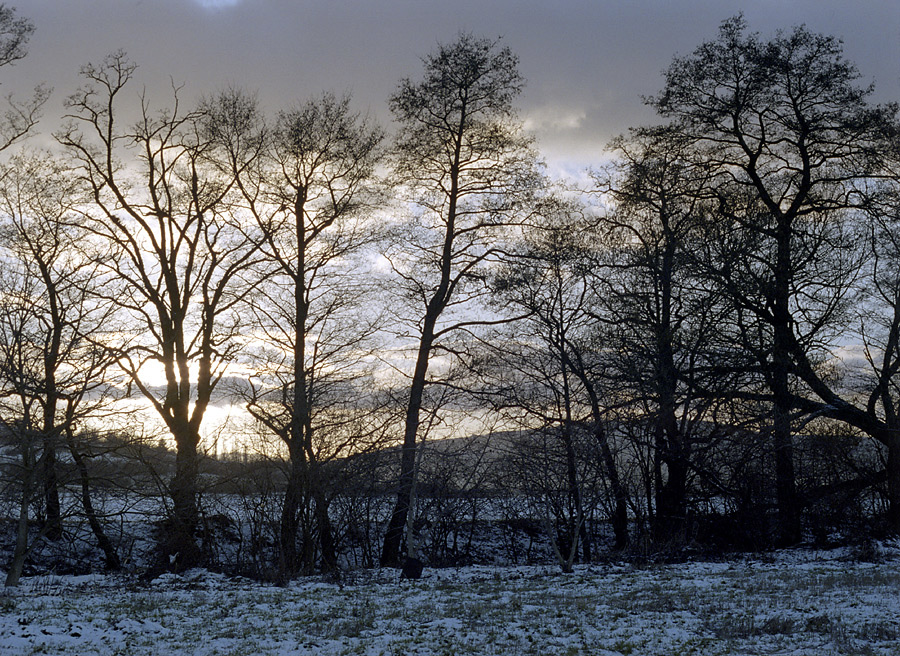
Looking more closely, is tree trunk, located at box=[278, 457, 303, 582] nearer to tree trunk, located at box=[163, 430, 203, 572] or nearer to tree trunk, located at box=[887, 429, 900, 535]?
tree trunk, located at box=[163, 430, 203, 572]

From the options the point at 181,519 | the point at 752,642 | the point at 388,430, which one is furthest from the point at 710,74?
the point at 181,519

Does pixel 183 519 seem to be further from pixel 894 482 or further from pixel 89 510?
pixel 894 482

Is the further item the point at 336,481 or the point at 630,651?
the point at 336,481

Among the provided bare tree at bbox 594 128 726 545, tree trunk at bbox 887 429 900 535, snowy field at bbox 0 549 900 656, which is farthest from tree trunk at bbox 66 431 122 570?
tree trunk at bbox 887 429 900 535

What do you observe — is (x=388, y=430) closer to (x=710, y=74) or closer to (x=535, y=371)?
(x=535, y=371)

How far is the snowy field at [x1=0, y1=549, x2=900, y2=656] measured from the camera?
Answer: 27.5ft

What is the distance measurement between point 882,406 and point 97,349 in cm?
2024

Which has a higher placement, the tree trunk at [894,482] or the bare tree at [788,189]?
the bare tree at [788,189]

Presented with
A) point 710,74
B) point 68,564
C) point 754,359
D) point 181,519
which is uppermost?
point 710,74

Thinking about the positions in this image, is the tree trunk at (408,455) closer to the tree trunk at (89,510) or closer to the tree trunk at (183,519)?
the tree trunk at (183,519)

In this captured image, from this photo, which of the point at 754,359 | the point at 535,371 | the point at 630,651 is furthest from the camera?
the point at 535,371

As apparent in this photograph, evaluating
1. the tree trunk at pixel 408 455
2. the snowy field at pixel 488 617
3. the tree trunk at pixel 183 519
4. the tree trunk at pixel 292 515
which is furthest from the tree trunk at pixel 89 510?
the tree trunk at pixel 408 455

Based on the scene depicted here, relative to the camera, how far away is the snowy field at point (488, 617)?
27.5 ft

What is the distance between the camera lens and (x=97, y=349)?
19.0 meters
